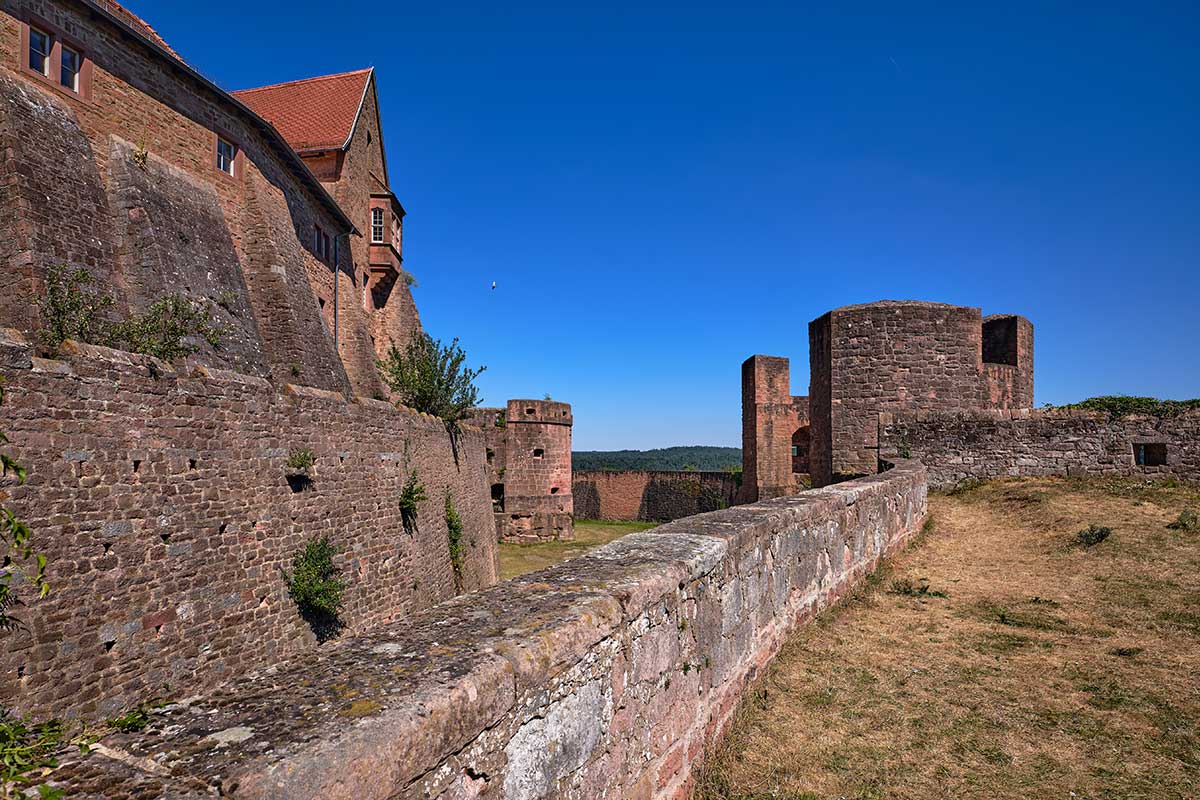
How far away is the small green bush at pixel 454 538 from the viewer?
640 inches

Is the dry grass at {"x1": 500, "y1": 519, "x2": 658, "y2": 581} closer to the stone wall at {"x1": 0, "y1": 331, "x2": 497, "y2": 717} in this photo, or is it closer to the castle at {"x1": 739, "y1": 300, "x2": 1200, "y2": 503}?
the castle at {"x1": 739, "y1": 300, "x2": 1200, "y2": 503}

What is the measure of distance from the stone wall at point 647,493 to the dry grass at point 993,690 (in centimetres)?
2811

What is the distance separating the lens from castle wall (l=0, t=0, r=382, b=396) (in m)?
9.08

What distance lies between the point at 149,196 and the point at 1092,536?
16449 millimetres

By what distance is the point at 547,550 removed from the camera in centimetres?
2591

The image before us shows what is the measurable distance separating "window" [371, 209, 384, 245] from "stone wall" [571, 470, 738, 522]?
19.3 meters

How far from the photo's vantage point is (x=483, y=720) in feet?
Result: 6.82

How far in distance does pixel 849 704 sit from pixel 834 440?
1279cm

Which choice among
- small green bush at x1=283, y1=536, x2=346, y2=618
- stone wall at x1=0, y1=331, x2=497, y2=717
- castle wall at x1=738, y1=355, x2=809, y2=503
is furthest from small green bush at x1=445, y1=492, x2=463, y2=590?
castle wall at x1=738, y1=355, x2=809, y2=503

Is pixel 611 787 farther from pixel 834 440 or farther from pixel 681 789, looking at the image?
pixel 834 440

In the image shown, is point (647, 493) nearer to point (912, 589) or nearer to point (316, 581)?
point (316, 581)

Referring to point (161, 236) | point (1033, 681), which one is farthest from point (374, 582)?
point (1033, 681)

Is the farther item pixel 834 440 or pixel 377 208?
pixel 377 208

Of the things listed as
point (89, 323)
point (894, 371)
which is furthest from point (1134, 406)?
point (89, 323)
